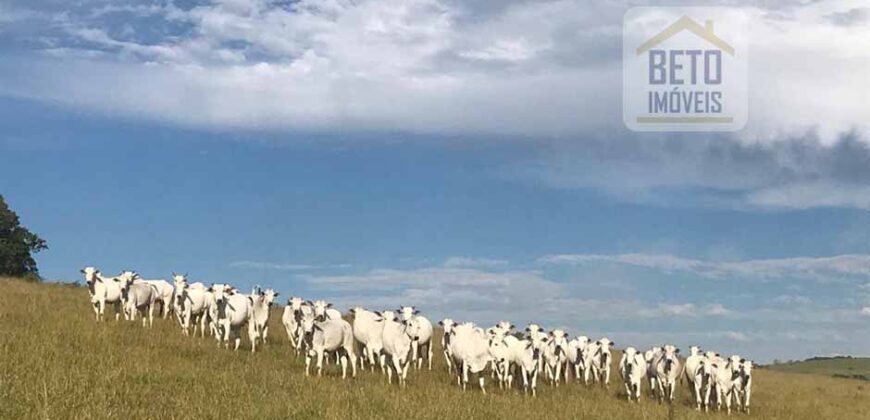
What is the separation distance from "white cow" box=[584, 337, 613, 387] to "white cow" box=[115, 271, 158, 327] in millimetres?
15666

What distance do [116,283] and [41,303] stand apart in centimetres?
313

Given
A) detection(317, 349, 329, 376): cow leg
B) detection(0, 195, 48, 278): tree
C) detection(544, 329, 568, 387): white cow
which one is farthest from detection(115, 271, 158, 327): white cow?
detection(0, 195, 48, 278): tree

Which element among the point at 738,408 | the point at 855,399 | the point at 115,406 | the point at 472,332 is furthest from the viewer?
the point at 855,399

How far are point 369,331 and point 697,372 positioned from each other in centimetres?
1150

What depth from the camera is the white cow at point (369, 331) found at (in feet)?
78.6

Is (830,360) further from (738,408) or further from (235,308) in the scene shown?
(235,308)

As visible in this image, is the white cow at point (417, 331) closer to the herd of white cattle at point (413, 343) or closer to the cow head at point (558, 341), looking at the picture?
the herd of white cattle at point (413, 343)

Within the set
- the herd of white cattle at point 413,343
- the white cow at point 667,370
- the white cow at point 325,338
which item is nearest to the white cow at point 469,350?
the herd of white cattle at point 413,343

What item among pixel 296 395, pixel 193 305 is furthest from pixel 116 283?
pixel 296 395

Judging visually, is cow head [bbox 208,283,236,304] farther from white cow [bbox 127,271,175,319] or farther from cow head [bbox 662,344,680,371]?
cow head [bbox 662,344,680,371]

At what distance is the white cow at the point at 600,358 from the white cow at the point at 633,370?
6.09ft

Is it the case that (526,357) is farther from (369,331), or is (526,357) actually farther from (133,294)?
(133,294)

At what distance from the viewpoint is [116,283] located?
29.7m

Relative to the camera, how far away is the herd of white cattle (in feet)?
78.0
